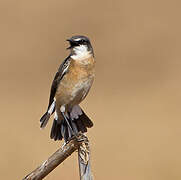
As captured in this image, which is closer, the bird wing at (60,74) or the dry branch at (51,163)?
the dry branch at (51,163)

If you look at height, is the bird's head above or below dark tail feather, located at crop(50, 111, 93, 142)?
above

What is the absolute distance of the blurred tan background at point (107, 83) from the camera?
422 inches

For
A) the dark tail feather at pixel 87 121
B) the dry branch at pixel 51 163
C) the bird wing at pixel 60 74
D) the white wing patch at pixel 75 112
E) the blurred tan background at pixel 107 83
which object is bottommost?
the dry branch at pixel 51 163

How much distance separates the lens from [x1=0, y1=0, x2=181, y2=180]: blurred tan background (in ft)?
35.1

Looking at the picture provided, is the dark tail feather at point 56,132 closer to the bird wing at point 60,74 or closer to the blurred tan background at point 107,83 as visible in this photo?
the bird wing at point 60,74

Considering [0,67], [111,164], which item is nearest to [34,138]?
[111,164]

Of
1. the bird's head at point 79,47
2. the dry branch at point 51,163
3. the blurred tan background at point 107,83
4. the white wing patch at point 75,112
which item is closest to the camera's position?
the dry branch at point 51,163

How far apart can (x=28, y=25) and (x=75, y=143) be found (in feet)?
47.0

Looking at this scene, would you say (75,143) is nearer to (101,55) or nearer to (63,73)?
(63,73)

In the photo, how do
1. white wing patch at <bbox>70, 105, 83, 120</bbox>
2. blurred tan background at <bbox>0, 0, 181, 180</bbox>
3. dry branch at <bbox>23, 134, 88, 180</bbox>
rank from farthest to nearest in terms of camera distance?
blurred tan background at <bbox>0, 0, 181, 180</bbox> → white wing patch at <bbox>70, 105, 83, 120</bbox> → dry branch at <bbox>23, 134, 88, 180</bbox>

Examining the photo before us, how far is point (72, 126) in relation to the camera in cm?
631

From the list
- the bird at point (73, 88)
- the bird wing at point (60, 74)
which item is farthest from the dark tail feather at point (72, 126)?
the bird wing at point (60, 74)

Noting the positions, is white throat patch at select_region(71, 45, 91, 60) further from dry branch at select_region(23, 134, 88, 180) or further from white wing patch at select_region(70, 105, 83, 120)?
dry branch at select_region(23, 134, 88, 180)

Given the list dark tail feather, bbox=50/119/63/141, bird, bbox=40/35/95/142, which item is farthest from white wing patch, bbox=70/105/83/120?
dark tail feather, bbox=50/119/63/141
